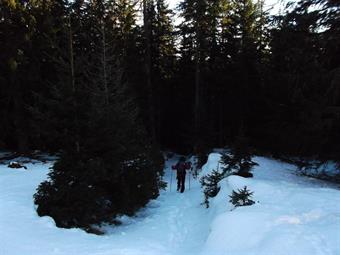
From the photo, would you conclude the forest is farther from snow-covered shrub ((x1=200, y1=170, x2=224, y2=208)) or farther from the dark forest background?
snow-covered shrub ((x1=200, y1=170, x2=224, y2=208))

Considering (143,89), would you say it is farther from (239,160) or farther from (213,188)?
(213,188)

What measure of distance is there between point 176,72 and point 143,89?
737 centimetres

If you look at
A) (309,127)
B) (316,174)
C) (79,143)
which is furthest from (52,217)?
(316,174)

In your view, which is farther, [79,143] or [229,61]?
[229,61]

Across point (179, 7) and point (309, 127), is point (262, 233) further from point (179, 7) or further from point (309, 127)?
point (179, 7)

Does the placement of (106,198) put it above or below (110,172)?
below

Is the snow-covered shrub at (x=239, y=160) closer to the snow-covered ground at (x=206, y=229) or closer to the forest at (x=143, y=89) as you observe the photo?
the forest at (x=143, y=89)

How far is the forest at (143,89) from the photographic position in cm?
1282

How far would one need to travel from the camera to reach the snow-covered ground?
8.13m

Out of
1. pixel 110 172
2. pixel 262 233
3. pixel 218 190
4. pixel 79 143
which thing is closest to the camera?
pixel 262 233

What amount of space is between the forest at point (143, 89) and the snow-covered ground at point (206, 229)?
1.12 m

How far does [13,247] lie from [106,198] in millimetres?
5665

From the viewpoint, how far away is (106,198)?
13602 millimetres

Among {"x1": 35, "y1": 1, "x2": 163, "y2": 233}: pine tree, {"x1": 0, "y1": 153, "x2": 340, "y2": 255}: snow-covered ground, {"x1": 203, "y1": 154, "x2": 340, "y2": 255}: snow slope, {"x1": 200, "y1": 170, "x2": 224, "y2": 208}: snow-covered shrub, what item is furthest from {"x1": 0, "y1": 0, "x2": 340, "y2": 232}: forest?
{"x1": 203, "y1": 154, "x2": 340, "y2": 255}: snow slope
